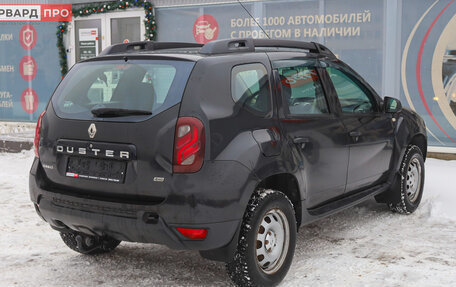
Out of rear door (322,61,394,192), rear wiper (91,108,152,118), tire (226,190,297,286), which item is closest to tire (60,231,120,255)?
rear wiper (91,108,152,118)

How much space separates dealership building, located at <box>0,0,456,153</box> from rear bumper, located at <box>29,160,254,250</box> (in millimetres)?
7380

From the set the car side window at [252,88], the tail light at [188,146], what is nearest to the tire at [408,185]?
the car side window at [252,88]

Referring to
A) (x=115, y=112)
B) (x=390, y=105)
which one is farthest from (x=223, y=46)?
(x=390, y=105)

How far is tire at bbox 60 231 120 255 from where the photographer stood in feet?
17.1

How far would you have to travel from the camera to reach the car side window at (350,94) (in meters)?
5.54

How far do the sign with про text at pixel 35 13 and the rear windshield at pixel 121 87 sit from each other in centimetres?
1070

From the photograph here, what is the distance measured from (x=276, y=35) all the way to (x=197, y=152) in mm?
8674

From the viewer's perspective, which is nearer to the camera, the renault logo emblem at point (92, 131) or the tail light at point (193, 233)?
the tail light at point (193, 233)

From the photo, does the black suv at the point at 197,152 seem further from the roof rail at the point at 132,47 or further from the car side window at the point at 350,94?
the car side window at the point at 350,94

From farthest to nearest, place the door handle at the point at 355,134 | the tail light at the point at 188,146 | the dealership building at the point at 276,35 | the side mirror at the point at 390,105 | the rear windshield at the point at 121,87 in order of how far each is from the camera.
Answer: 1. the dealership building at the point at 276,35
2. the side mirror at the point at 390,105
3. the door handle at the point at 355,134
4. the rear windshield at the point at 121,87
5. the tail light at the point at 188,146

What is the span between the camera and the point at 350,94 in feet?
18.9

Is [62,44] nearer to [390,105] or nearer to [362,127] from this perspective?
[390,105]

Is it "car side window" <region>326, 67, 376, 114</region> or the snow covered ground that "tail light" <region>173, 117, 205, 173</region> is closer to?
the snow covered ground

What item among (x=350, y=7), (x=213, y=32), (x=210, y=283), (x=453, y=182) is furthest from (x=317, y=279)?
(x=213, y=32)
